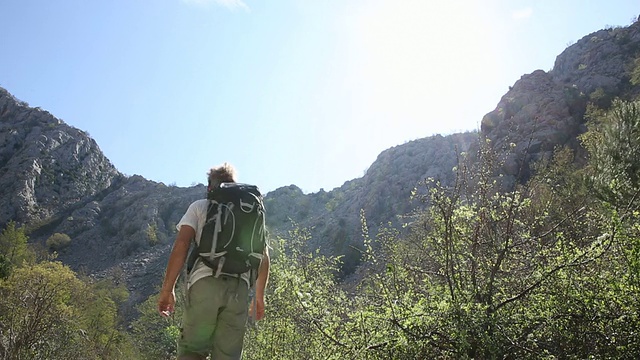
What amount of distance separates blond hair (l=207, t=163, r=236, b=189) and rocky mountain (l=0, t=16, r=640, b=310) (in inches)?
999

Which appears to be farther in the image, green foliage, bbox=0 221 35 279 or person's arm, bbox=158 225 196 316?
green foliage, bbox=0 221 35 279

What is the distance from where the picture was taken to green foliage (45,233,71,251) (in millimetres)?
61625

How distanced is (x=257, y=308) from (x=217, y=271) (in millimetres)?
755

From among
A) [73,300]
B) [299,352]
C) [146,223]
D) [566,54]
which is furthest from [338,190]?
[299,352]

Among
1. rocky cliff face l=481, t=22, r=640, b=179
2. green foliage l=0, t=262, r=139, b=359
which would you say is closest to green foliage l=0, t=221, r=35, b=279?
green foliage l=0, t=262, r=139, b=359

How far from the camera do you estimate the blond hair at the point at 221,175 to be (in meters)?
3.42

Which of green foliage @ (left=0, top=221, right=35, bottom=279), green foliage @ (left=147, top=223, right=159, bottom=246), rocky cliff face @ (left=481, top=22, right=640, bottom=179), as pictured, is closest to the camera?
rocky cliff face @ (left=481, top=22, right=640, bottom=179)

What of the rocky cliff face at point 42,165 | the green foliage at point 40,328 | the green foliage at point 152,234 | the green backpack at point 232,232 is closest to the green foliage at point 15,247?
the green foliage at point 152,234

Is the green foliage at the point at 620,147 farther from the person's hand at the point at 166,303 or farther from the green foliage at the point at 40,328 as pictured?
the green foliage at the point at 40,328

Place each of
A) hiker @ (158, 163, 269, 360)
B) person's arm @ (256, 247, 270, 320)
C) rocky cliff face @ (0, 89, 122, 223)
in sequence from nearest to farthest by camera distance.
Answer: hiker @ (158, 163, 269, 360) < person's arm @ (256, 247, 270, 320) < rocky cliff face @ (0, 89, 122, 223)

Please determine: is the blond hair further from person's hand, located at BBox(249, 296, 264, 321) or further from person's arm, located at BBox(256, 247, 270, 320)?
person's hand, located at BBox(249, 296, 264, 321)

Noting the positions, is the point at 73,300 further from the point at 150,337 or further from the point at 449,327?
the point at 449,327

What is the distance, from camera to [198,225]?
3.10m

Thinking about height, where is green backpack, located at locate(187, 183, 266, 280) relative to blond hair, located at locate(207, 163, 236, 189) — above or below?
below
